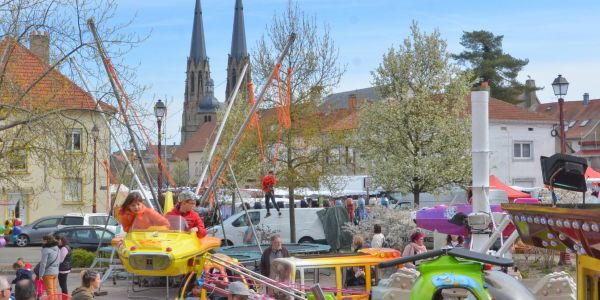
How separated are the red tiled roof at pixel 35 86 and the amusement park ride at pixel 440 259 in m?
1.54

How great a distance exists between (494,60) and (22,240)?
48.7m

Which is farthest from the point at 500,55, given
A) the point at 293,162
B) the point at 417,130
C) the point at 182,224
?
the point at 182,224

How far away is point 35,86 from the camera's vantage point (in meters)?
20.0

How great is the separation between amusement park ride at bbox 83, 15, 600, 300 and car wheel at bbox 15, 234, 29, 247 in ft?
65.9

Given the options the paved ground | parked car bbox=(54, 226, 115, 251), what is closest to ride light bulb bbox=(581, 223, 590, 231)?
the paved ground

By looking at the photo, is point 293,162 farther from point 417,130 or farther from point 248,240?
point 417,130

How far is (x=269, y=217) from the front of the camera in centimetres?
2975

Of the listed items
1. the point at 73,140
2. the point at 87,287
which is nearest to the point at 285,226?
the point at 73,140

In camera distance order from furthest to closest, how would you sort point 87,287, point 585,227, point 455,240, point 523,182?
point 523,182
point 455,240
point 87,287
point 585,227

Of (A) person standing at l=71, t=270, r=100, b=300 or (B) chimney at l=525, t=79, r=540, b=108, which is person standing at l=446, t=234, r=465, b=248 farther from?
(B) chimney at l=525, t=79, r=540, b=108

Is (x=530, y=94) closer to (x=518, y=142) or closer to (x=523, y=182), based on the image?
(x=518, y=142)

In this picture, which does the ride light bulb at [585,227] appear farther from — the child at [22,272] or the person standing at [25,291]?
the child at [22,272]

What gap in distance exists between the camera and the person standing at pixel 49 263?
1736 cm

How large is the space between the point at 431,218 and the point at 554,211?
11.6 metres
